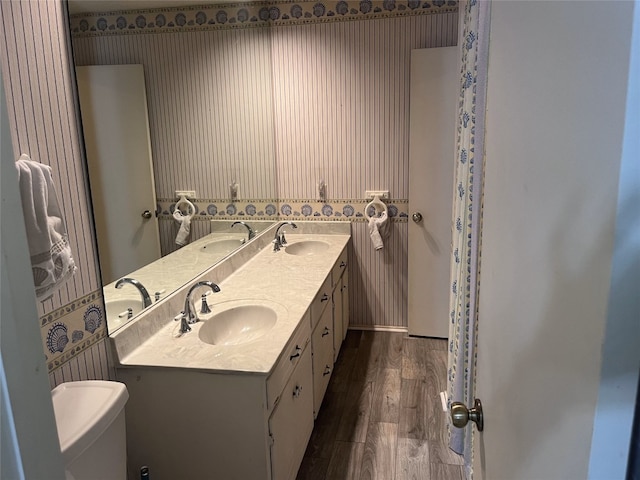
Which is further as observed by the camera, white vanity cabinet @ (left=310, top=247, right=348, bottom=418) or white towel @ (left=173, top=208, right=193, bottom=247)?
white vanity cabinet @ (left=310, top=247, right=348, bottom=418)

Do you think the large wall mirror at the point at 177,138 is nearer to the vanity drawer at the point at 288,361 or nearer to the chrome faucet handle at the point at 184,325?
the chrome faucet handle at the point at 184,325

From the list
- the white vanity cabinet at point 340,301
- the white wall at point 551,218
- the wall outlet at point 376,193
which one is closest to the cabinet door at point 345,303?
the white vanity cabinet at point 340,301

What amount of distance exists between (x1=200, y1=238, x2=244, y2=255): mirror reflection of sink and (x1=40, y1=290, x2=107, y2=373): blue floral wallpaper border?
96 centimetres

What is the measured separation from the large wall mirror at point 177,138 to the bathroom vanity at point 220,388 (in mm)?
190

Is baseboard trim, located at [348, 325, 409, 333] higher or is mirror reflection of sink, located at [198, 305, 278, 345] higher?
Answer: mirror reflection of sink, located at [198, 305, 278, 345]

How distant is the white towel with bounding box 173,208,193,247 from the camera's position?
2375 millimetres

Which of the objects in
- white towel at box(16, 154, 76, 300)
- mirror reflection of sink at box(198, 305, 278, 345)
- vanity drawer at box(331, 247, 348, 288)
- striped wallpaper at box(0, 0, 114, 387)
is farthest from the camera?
vanity drawer at box(331, 247, 348, 288)

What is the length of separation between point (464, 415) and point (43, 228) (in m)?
1.09

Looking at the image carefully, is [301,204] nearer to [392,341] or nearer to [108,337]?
[392,341]

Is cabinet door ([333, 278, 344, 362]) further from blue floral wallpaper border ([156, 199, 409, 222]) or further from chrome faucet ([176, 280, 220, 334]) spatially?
chrome faucet ([176, 280, 220, 334])

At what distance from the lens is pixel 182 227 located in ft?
7.87

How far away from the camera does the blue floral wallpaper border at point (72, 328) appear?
56.3 inches

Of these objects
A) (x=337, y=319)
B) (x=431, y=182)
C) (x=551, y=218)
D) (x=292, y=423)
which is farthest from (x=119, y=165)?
(x=431, y=182)

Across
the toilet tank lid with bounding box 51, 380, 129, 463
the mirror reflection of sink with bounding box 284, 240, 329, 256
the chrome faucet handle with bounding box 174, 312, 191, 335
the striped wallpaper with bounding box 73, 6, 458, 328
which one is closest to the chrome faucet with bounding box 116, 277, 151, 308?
the chrome faucet handle with bounding box 174, 312, 191, 335
